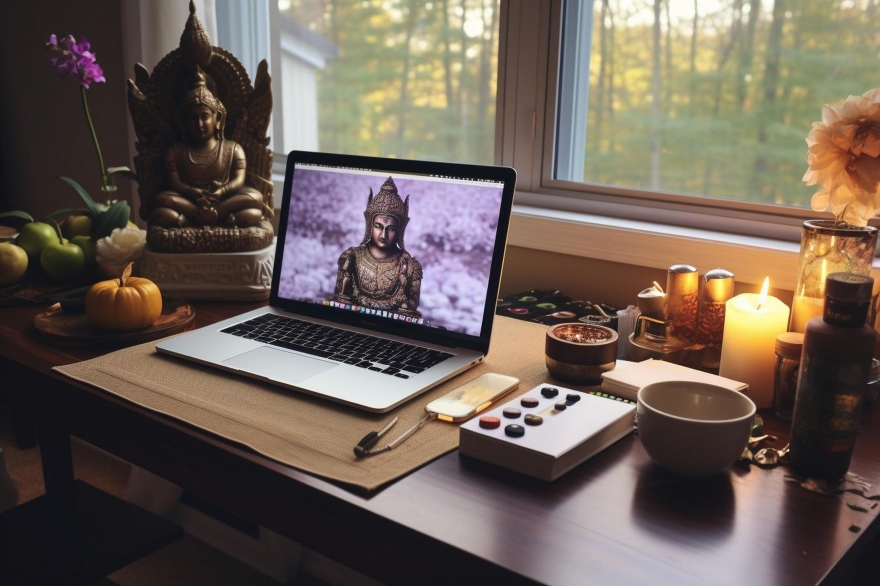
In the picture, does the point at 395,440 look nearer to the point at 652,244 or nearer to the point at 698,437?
the point at 698,437

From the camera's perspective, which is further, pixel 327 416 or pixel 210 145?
pixel 210 145

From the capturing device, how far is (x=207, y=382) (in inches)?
42.3

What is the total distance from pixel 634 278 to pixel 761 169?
0.33 metres

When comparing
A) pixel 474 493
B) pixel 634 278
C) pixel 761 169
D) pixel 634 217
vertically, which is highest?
pixel 761 169

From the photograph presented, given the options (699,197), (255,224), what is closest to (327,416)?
(255,224)

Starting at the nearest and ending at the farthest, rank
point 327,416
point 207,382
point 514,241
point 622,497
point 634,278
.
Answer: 1. point 622,497
2. point 327,416
3. point 207,382
4. point 634,278
5. point 514,241

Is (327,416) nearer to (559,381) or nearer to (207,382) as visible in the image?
(207,382)

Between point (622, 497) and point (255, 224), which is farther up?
point (255, 224)

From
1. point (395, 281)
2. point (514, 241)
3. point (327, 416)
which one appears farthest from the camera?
point (514, 241)

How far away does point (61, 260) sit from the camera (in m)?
1.55

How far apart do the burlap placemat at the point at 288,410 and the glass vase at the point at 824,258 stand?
0.36 metres

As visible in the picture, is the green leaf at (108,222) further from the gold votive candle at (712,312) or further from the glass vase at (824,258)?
the glass vase at (824,258)

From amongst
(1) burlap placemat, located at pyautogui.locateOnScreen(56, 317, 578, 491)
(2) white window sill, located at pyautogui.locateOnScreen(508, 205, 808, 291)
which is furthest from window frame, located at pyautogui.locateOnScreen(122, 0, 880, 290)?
(1) burlap placemat, located at pyautogui.locateOnScreen(56, 317, 578, 491)

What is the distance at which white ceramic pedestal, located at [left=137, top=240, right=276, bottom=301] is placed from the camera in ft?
4.77
